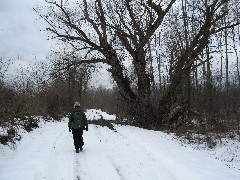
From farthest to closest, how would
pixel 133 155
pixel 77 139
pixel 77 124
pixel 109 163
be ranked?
pixel 77 124 → pixel 77 139 → pixel 133 155 → pixel 109 163

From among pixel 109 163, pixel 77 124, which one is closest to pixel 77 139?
pixel 77 124

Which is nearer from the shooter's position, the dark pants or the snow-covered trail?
the snow-covered trail

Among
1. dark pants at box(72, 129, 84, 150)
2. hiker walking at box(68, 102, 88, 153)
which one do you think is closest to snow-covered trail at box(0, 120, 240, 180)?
dark pants at box(72, 129, 84, 150)

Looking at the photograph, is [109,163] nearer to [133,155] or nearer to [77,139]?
[133,155]

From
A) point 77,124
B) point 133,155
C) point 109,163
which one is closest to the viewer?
point 109,163

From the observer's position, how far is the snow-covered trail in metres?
9.06

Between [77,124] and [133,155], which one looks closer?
[133,155]

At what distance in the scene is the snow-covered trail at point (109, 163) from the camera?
9.06 m

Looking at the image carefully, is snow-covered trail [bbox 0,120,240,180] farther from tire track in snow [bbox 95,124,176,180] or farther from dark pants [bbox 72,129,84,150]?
dark pants [bbox 72,129,84,150]

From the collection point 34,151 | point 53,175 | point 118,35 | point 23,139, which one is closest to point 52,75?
point 118,35

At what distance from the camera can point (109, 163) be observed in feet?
34.9

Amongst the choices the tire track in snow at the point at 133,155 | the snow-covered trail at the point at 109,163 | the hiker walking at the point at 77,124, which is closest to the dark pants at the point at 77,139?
the hiker walking at the point at 77,124

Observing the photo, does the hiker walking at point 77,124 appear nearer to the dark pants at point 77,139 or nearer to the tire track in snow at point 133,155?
the dark pants at point 77,139

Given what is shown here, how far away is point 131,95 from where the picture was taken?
25922 millimetres
